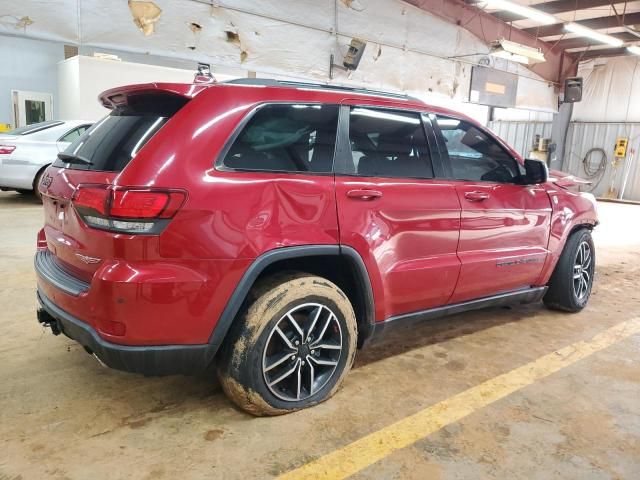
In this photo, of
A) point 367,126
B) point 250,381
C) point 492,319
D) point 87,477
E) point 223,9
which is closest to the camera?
point 87,477

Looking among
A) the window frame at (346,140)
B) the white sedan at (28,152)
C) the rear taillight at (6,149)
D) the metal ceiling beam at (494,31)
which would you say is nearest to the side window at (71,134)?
the white sedan at (28,152)

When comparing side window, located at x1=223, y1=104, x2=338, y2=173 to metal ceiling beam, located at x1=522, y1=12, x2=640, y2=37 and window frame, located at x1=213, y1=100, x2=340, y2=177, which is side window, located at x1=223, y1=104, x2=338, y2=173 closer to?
window frame, located at x1=213, y1=100, x2=340, y2=177

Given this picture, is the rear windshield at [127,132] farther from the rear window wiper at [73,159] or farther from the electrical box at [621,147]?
the electrical box at [621,147]

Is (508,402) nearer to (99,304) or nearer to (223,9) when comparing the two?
(99,304)

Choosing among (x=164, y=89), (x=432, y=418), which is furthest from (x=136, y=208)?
(x=432, y=418)

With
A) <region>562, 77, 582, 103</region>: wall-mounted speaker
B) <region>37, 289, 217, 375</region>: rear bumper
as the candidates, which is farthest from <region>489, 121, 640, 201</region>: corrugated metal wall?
<region>37, 289, 217, 375</region>: rear bumper

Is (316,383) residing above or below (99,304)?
below

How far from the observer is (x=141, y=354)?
1921 mm

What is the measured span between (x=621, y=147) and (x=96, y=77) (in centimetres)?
1607

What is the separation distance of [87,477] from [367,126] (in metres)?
1.98

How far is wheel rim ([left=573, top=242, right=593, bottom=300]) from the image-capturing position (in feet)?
12.8

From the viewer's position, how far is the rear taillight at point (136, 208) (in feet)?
6.02

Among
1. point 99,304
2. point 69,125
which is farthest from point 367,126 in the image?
point 69,125

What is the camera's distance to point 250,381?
2123mm
